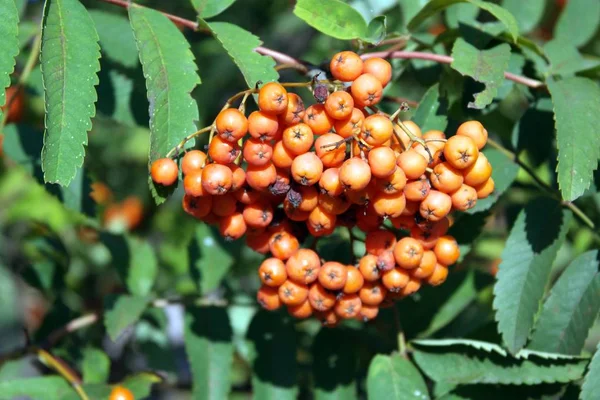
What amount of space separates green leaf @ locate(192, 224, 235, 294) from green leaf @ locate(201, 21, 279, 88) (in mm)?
895

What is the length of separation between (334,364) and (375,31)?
103 cm

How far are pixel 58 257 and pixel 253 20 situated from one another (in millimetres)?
1869

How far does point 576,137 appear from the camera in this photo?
165 cm

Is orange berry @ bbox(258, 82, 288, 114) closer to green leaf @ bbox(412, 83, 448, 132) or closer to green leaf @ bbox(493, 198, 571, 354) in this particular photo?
green leaf @ bbox(412, 83, 448, 132)

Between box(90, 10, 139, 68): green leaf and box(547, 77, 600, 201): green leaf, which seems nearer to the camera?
box(547, 77, 600, 201): green leaf

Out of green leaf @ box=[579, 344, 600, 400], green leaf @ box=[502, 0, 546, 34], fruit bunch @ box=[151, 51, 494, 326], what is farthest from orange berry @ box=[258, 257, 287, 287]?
green leaf @ box=[502, 0, 546, 34]

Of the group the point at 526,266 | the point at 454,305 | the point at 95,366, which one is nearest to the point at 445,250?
the point at 526,266

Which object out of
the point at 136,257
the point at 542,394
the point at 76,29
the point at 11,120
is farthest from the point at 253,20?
the point at 542,394

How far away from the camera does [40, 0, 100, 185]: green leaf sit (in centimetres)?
154

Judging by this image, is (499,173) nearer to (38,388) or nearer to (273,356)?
(273,356)

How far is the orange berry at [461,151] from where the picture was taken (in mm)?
1523

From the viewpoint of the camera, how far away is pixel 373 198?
1.58 m

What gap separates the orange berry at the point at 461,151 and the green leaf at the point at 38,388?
134 cm

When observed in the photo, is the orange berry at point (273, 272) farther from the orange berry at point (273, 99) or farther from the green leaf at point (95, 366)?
the green leaf at point (95, 366)
